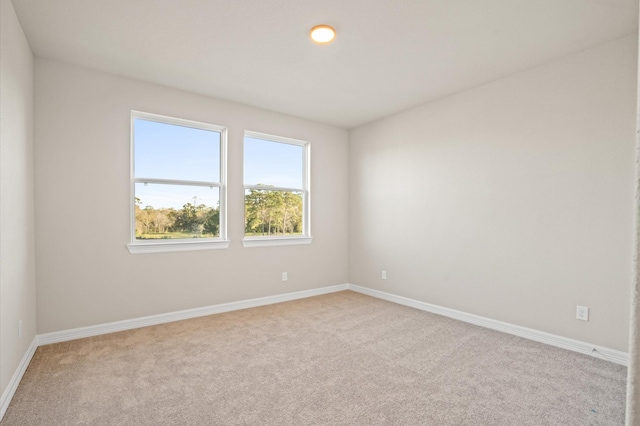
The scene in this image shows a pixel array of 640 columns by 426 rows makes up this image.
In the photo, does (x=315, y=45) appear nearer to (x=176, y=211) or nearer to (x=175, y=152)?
(x=175, y=152)

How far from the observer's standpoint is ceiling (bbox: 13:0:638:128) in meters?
2.36

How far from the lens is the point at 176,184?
384cm

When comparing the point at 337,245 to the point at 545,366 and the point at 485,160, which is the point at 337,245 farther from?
the point at 545,366

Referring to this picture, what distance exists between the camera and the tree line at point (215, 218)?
3.67m

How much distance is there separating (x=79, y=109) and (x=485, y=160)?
4.18 metres

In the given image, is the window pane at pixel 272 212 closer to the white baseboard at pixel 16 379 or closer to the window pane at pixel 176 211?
the window pane at pixel 176 211

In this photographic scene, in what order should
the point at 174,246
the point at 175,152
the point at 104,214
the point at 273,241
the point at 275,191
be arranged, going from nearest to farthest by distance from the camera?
the point at 104,214, the point at 174,246, the point at 175,152, the point at 273,241, the point at 275,191

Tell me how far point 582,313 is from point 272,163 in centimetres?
379

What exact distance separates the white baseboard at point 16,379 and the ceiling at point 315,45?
2580 mm

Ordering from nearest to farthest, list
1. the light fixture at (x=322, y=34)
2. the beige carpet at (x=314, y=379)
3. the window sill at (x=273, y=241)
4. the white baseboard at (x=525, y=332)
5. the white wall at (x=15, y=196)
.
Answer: the beige carpet at (x=314, y=379)
the white wall at (x=15, y=196)
the light fixture at (x=322, y=34)
the white baseboard at (x=525, y=332)
the window sill at (x=273, y=241)

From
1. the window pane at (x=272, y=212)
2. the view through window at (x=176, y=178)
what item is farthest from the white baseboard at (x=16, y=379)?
the window pane at (x=272, y=212)

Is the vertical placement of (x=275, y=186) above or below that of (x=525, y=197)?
above

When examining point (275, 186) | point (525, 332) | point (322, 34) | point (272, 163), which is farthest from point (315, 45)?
point (525, 332)

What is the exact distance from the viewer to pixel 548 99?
10.1ft
